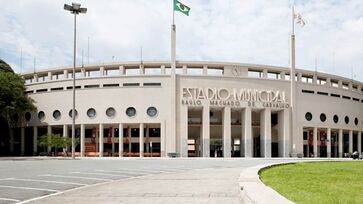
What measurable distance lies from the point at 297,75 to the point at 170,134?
2401cm

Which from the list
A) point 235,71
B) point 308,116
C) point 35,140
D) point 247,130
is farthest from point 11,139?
point 308,116

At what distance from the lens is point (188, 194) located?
12.0 metres

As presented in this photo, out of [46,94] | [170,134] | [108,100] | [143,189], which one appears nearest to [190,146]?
[170,134]

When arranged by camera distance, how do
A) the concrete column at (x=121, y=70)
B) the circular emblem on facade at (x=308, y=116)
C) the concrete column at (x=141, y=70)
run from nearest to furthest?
the concrete column at (x=141, y=70), the concrete column at (x=121, y=70), the circular emblem on facade at (x=308, y=116)

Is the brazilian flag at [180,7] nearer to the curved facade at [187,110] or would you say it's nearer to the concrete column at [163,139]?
the curved facade at [187,110]

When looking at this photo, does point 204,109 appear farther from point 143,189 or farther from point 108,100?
point 143,189

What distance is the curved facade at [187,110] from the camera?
6306 cm

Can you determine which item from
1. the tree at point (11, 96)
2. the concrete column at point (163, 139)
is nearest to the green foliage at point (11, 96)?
the tree at point (11, 96)

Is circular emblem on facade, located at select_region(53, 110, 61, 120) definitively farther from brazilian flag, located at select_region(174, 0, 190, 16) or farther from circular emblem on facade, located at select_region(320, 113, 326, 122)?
circular emblem on facade, located at select_region(320, 113, 326, 122)

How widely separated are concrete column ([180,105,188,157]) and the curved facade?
0.15 meters

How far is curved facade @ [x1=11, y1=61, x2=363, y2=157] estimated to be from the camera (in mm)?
63062

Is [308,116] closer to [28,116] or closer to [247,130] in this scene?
[247,130]

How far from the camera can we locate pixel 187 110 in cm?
6309

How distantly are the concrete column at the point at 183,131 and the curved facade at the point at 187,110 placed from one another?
147 millimetres
